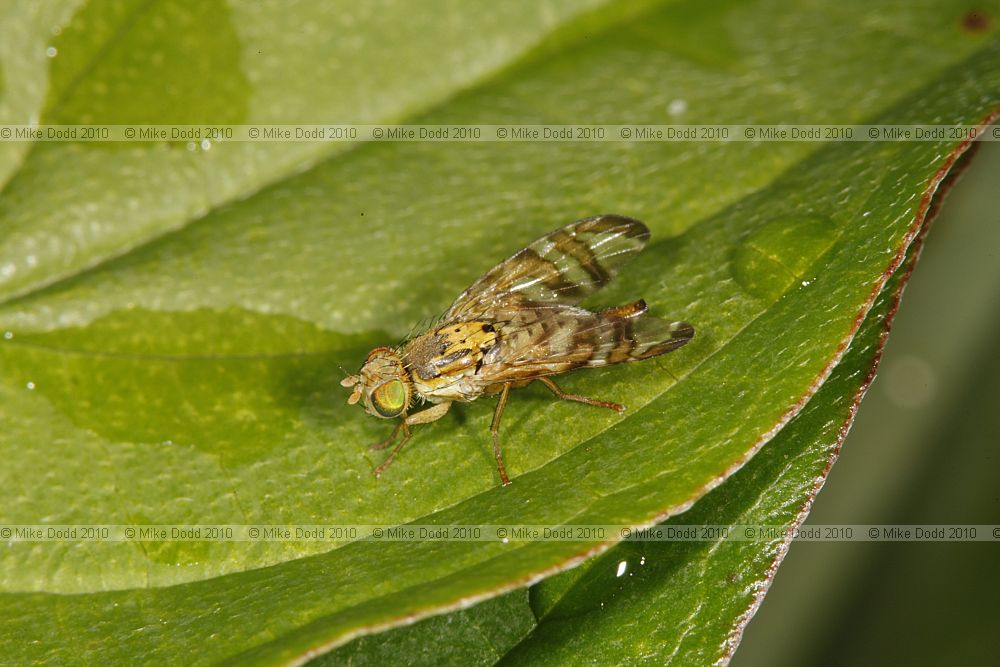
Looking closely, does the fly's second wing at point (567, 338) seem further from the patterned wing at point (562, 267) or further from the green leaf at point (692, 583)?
the green leaf at point (692, 583)

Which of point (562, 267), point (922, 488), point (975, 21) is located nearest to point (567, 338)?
point (562, 267)

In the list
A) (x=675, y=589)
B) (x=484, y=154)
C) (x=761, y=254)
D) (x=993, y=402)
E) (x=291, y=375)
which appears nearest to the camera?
(x=675, y=589)

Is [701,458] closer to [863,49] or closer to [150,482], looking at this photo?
[150,482]

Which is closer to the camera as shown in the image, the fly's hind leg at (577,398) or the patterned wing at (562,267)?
the fly's hind leg at (577,398)

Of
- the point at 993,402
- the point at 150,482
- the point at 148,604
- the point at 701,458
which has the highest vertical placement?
the point at 150,482

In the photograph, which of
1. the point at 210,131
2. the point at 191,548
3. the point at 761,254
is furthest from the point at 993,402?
the point at 210,131

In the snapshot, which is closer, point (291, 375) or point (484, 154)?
point (291, 375)

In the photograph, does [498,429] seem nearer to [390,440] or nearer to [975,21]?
[390,440]

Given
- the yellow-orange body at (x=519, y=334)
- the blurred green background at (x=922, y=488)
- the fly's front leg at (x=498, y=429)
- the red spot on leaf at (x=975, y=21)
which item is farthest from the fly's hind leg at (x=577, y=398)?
the red spot on leaf at (x=975, y=21)
